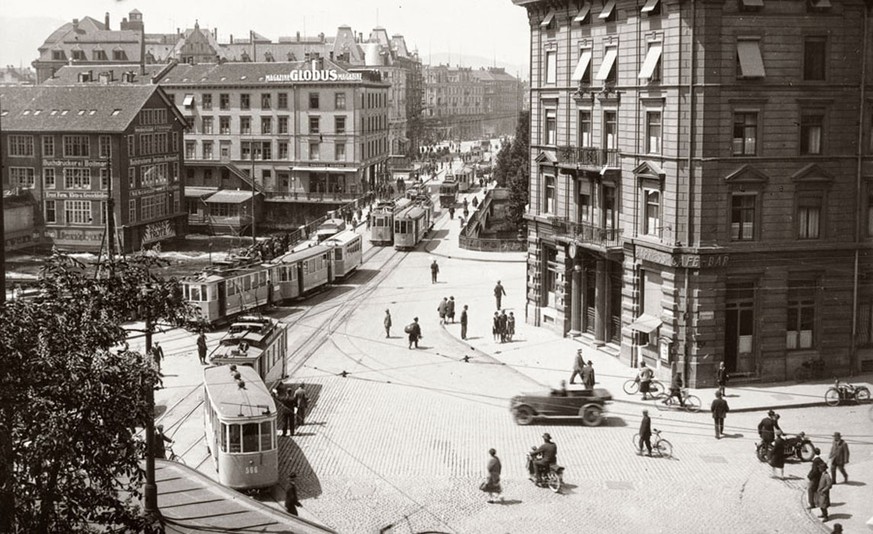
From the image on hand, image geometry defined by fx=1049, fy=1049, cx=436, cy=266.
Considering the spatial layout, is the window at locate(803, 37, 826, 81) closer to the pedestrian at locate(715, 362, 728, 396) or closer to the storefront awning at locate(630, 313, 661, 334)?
the storefront awning at locate(630, 313, 661, 334)

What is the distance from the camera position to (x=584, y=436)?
35812mm

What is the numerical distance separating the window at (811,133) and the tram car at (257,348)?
22.1 meters

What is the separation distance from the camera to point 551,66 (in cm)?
5219

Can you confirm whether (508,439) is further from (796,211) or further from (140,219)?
(140,219)

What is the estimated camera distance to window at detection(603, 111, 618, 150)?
152 ft

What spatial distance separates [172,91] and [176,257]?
2954 cm

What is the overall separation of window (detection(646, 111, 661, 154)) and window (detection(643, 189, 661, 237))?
1748 mm

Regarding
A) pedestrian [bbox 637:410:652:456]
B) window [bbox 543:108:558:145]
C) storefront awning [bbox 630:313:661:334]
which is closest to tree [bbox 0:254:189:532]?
pedestrian [bbox 637:410:652:456]

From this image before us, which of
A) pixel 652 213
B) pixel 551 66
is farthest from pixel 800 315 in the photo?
pixel 551 66

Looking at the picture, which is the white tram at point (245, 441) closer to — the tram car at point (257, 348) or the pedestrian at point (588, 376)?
the tram car at point (257, 348)

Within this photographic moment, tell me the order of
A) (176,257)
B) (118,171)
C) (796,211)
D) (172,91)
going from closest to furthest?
(796,211), (118,171), (176,257), (172,91)

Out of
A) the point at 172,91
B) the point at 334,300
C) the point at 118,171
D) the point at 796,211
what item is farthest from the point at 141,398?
the point at 172,91

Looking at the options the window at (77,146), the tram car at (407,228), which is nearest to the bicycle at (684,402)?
the tram car at (407,228)

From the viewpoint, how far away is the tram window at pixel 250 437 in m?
29.4
